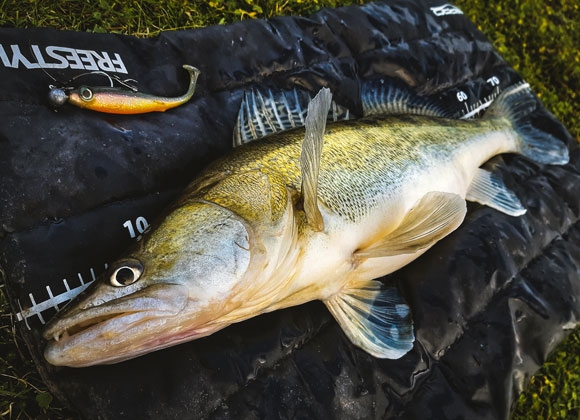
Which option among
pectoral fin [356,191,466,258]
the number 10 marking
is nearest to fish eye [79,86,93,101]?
the number 10 marking

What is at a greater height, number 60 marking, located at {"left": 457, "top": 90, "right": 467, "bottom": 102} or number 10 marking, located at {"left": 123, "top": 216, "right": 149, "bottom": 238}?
number 10 marking, located at {"left": 123, "top": 216, "right": 149, "bottom": 238}

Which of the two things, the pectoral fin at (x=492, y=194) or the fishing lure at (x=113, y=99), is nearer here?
the fishing lure at (x=113, y=99)

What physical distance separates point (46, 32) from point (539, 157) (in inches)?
112

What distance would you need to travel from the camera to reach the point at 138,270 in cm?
157

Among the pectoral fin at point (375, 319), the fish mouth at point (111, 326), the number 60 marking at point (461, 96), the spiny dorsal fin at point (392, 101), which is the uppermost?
the fish mouth at point (111, 326)

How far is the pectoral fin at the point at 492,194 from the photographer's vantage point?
2711 mm

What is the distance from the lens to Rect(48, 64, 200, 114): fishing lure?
203 centimetres

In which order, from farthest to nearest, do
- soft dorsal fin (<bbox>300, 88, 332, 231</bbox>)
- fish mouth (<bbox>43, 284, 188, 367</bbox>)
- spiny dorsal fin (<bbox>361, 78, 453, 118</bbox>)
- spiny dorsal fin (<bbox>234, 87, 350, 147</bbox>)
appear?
spiny dorsal fin (<bbox>361, 78, 453, 118</bbox>) → spiny dorsal fin (<bbox>234, 87, 350, 147</bbox>) → soft dorsal fin (<bbox>300, 88, 332, 231</bbox>) → fish mouth (<bbox>43, 284, 188, 367</bbox>)

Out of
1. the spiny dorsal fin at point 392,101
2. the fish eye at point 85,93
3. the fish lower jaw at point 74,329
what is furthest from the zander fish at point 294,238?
the fish eye at point 85,93

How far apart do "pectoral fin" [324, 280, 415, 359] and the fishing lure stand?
115cm

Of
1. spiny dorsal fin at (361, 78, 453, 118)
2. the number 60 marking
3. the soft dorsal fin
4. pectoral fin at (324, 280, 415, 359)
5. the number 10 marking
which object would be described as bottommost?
pectoral fin at (324, 280, 415, 359)

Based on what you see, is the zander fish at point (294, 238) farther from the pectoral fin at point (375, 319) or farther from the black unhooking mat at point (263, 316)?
the black unhooking mat at point (263, 316)

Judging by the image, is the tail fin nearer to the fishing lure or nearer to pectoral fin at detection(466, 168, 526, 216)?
pectoral fin at detection(466, 168, 526, 216)

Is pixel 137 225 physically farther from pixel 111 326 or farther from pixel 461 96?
pixel 461 96
